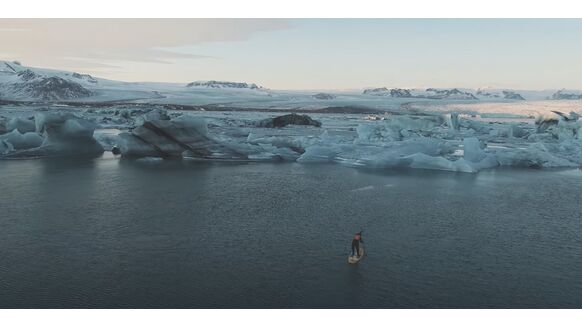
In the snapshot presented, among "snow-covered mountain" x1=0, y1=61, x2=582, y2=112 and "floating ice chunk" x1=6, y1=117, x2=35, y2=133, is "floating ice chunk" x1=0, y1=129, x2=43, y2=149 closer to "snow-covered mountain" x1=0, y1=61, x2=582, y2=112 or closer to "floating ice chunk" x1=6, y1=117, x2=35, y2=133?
"floating ice chunk" x1=6, y1=117, x2=35, y2=133

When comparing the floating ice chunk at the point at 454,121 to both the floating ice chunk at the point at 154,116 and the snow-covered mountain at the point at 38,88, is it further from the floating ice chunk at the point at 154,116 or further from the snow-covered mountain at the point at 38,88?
the snow-covered mountain at the point at 38,88

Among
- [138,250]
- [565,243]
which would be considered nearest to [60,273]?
[138,250]

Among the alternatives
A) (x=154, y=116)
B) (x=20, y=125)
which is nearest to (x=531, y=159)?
(x=154, y=116)

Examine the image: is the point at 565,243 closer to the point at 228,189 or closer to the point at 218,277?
the point at 218,277

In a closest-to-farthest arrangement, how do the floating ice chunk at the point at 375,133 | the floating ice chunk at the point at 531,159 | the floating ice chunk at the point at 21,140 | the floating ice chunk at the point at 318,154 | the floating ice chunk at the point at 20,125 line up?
the floating ice chunk at the point at 531,159 < the floating ice chunk at the point at 318,154 < the floating ice chunk at the point at 21,140 < the floating ice chunk at the point at 20,125 < the floating ice chunk at the point at 375,133

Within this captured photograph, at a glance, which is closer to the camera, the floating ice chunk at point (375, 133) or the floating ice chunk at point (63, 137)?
the floating ice chunk at point (63, 137)

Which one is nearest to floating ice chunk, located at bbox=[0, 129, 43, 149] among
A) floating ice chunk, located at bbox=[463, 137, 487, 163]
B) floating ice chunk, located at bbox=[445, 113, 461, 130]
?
floating ice chunk, located at bbox=[463, 137, 487, 163]

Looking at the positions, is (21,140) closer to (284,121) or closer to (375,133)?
(375,133)

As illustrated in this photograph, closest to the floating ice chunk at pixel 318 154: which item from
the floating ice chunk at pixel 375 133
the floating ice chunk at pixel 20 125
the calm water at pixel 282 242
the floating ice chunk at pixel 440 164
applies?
the floating ice chunk at pixel 440 164
